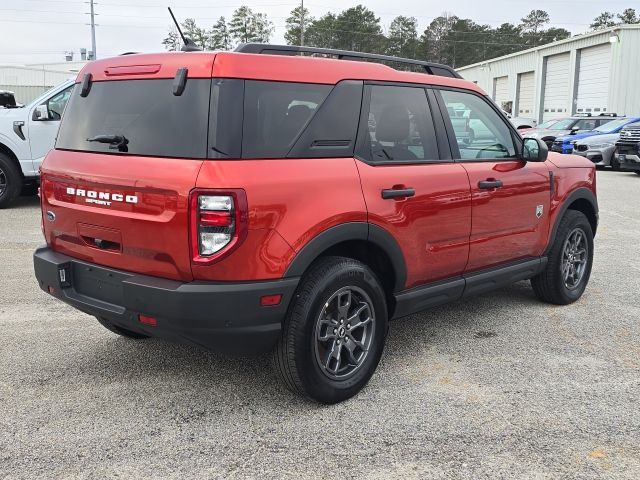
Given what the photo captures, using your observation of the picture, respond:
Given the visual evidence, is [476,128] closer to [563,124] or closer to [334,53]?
[334,53]

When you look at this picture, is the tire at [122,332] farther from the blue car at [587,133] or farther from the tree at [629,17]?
the tree at [629,17]

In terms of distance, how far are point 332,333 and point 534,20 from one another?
321 feet

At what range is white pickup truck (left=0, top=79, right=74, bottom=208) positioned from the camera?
9344 mm

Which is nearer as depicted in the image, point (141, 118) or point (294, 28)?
point (141, 118)

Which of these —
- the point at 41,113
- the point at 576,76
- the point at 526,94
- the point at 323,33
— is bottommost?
the point at 41,113

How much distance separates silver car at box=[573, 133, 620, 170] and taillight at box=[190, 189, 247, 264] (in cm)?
1686

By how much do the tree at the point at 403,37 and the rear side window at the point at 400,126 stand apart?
77218mm

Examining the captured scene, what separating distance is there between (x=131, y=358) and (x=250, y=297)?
59.1 inches

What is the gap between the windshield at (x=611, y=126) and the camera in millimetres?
18562

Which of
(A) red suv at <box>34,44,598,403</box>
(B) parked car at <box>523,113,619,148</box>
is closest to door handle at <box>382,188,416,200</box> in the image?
(A) red suv at <box>34,44,598,403</box>

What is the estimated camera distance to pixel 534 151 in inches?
181

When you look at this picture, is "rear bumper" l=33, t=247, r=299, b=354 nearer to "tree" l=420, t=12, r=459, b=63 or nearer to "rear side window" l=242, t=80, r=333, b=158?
"rear side window" l=242, t=80, r=333, b=158

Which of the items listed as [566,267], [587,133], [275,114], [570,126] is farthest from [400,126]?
[570,126]

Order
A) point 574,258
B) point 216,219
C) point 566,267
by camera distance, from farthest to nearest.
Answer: point 574,258
point 566,267
point 216,219
